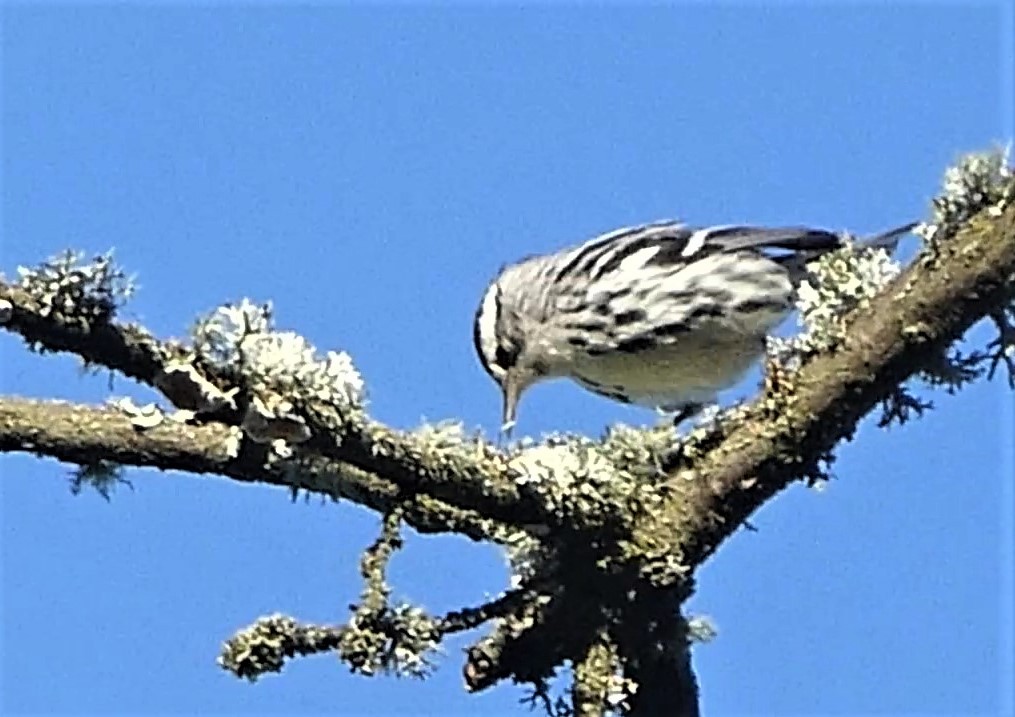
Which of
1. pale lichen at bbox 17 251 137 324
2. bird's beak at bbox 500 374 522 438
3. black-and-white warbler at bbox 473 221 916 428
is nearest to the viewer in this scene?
pale lichen at bbox 17 251 137 324

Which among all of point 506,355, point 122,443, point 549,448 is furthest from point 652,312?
point 122,443

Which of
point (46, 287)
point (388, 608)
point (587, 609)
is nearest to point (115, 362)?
point (46, 287)

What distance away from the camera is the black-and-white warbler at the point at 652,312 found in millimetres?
5684

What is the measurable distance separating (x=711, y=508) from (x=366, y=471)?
1.89ft

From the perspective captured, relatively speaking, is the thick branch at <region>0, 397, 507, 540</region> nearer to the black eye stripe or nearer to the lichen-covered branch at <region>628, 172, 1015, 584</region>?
the lichen-covered branch at <region>628, 172, 1015, 584</region>

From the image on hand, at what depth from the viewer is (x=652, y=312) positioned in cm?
589

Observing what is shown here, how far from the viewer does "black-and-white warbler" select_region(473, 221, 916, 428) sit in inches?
224

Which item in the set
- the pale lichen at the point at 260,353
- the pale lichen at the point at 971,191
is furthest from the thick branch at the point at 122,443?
the pale lichen at the point at 971,191

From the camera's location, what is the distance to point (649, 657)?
8.89ft

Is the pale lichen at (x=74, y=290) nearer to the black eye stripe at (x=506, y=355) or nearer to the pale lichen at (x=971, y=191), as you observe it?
the pale lichen at (x=971, y=191)

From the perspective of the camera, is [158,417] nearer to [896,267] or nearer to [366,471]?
[366,471]

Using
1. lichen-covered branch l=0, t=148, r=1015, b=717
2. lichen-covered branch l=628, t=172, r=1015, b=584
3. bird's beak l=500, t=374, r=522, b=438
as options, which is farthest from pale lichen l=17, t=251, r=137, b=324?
bird's beak l=500, t=374, r=522, b=438

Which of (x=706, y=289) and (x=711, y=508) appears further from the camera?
(x=706, y=289)

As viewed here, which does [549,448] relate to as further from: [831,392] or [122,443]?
[122,443]
